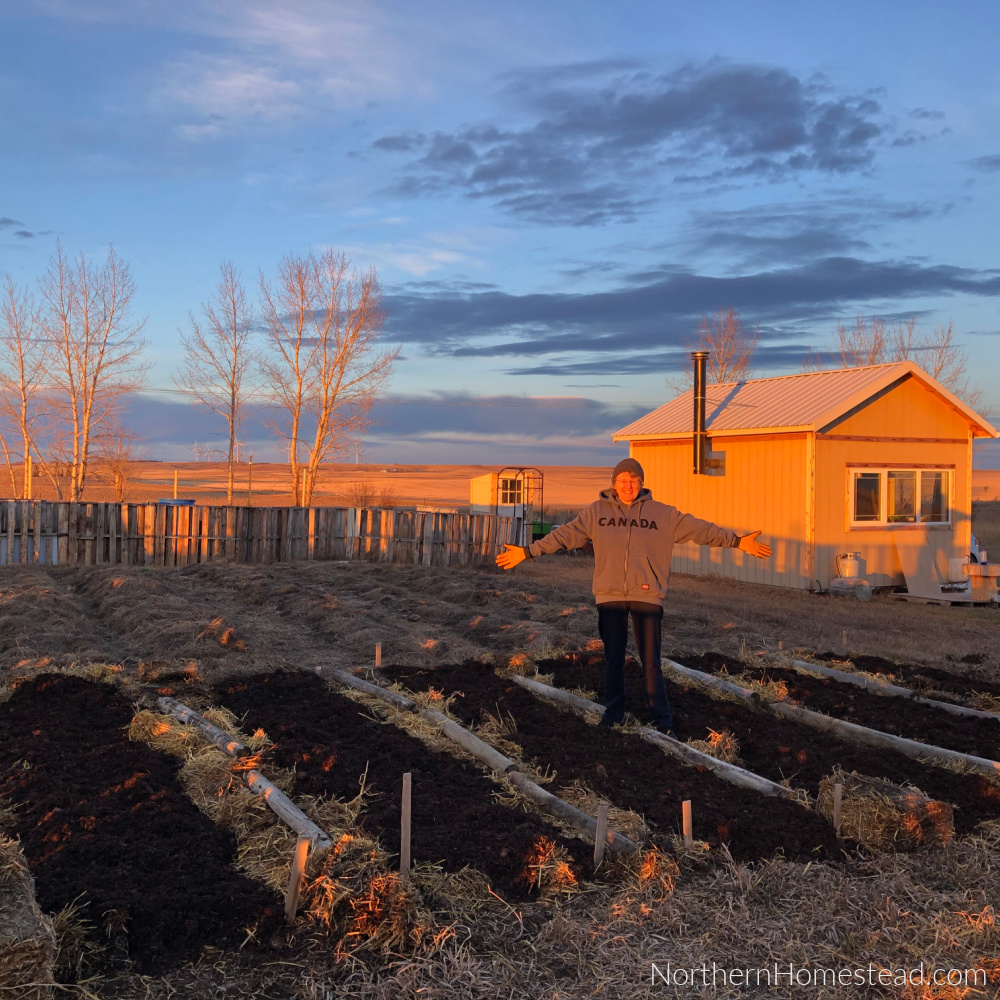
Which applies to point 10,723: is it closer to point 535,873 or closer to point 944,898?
point 535,873

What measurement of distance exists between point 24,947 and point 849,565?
14483 millimetres

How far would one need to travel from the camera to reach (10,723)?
21.4ft

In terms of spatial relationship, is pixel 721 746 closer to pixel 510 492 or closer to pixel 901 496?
pixel 901 496

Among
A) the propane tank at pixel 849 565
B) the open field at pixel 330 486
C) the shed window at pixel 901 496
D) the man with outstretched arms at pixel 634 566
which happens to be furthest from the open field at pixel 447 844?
the open field at pixel 330 486

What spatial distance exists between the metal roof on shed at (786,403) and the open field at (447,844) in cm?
739

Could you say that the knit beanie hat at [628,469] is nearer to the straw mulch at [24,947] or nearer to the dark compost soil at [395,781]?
the dark compost soil at [395,781]

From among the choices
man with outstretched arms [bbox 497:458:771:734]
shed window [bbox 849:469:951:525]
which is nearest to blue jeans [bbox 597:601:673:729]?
man with outstretched arms [bbox 497:458:771:734]

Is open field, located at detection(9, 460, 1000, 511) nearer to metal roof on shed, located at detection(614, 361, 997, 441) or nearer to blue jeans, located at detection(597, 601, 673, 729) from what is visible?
metal roof on shed, located at detection(614, 361, 997, 441)

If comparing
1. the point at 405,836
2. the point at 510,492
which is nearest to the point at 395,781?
the point at 405,836

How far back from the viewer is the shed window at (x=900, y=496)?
53.0 feet

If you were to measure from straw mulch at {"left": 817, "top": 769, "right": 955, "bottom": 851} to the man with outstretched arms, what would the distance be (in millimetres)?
1744

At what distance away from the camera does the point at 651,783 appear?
17.9 feet

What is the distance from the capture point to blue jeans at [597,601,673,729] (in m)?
6.50

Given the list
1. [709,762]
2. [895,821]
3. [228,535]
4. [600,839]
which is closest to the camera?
[600,839]
